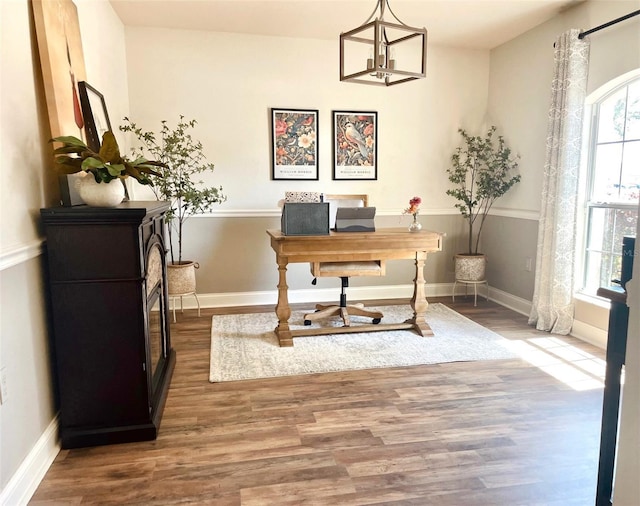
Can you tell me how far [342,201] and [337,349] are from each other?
1.44 meters

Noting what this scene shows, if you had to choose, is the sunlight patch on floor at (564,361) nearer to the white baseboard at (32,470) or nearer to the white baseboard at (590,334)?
the white baseboard at (590,334)

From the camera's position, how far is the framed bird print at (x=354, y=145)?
4.48m

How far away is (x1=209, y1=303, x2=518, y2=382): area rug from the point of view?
9.71 feet

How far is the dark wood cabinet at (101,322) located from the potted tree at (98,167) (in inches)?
3.6

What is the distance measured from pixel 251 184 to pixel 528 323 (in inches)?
112

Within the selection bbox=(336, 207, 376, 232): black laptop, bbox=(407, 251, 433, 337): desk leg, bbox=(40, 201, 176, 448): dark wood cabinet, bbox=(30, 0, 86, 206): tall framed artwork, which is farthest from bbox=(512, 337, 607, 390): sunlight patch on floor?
bbox=(30, 0, 86, 206): tall framed artwork

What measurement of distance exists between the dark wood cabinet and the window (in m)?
3.26

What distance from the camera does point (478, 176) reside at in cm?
476

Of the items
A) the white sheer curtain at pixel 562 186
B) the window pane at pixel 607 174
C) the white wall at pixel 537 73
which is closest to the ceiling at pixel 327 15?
the white wall at pixel 537 73

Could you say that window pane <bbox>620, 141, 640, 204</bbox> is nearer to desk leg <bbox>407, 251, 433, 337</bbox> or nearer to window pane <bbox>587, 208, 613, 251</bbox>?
window pane <bbox>587, 208, 613, 251</bbox>

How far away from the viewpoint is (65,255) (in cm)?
193

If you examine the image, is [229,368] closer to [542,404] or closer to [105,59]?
[542,404]

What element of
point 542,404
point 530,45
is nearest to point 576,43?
point 530,45

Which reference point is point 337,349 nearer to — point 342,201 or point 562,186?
point 342,201
